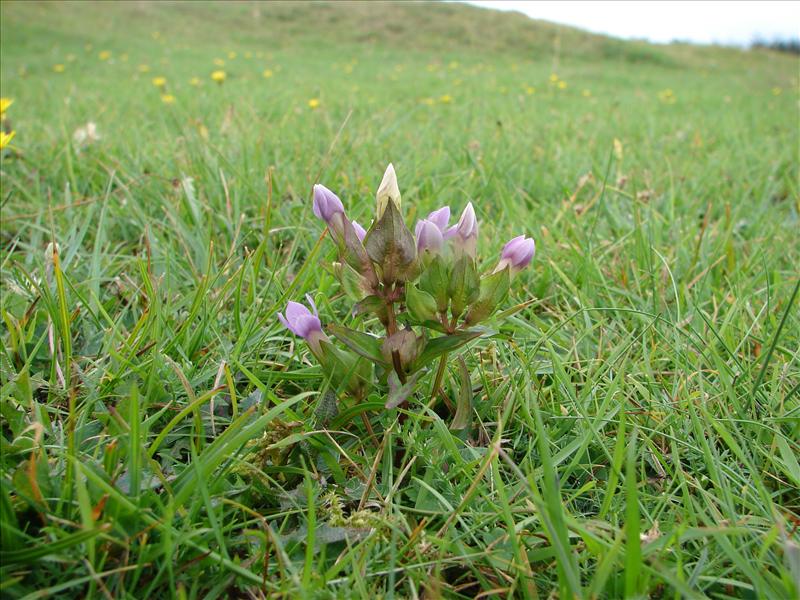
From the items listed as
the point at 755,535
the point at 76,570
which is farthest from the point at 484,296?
the point at 76,570

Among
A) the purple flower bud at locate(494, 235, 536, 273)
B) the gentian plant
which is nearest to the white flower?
Result: the gentian plant

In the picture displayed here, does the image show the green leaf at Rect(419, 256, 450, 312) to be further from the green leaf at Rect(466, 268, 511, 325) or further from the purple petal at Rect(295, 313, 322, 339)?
the purple petal at Rect(295, 313, 322, 339)

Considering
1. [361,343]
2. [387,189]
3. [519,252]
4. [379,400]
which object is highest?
[387,189]

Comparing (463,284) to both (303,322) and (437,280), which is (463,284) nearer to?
(437,280)

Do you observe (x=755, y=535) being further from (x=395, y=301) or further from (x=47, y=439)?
(x=47, y=439)

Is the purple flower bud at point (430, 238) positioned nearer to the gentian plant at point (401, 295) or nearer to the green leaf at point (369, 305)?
the gentian plant at point (401, 295)

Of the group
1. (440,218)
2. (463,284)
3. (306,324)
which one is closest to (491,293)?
(463,284)

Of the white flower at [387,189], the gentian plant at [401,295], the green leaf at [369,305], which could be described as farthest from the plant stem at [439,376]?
the white flower at [387,189]
